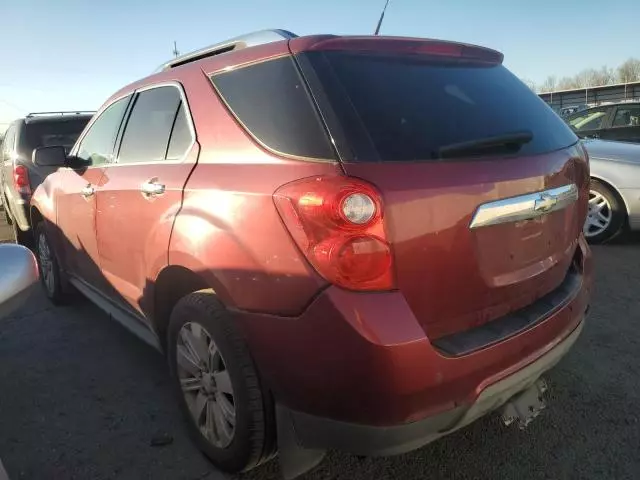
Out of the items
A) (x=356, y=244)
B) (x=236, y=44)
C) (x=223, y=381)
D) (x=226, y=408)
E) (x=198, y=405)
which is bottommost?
(x=198, y=405)

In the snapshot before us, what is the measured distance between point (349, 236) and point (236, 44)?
1308 mm

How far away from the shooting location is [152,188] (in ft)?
8.17

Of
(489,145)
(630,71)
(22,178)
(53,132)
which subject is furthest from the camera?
(630,71)

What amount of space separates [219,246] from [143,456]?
45.9 inches

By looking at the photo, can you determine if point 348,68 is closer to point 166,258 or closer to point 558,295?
point 166,258

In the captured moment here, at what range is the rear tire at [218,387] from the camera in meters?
1.96

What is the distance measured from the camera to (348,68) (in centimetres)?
195

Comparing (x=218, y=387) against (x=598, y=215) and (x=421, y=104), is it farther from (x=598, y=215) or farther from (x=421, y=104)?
(x=598, y=215)

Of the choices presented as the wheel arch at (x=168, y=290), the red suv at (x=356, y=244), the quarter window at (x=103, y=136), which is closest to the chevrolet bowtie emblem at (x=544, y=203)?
the red suv at (x=356, y=244)

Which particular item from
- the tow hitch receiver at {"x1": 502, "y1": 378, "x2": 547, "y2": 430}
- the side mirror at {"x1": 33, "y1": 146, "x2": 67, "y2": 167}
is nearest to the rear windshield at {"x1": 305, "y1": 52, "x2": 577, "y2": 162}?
the tow hitch receiver at {"x1": 502, "y1": 378, "x2": 547, "y2": 430}

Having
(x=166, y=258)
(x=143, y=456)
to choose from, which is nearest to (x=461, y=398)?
(x=166, y=258)

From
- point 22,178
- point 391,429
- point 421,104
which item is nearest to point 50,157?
point 22,178

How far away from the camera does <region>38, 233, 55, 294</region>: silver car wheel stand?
4.57 metres

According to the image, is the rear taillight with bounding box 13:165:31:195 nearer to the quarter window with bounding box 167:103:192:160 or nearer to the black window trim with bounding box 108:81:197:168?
the black window trim with bounding box 108:81:197:168
